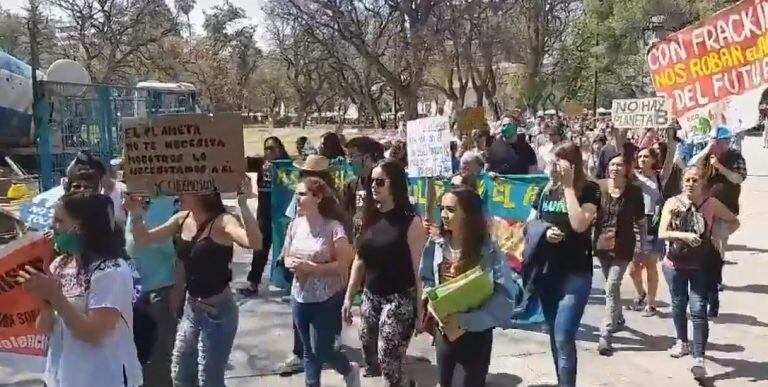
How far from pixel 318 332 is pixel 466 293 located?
45.9 inches

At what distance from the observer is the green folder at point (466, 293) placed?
4008 millimetres

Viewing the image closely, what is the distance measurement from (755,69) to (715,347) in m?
2.29

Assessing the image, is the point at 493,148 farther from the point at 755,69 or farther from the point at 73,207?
the point at 73,207

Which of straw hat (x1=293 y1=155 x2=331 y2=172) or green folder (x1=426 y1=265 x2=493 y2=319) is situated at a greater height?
straw hat (x1=293 y1=155 x2=331 y2=172)

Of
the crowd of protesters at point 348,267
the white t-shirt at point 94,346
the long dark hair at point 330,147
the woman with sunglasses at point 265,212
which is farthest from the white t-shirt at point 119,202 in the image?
the woman with sunglasses at point 265,212

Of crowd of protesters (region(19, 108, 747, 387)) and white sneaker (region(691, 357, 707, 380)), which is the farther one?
white sneaker (region(691, 357, 707, 380))

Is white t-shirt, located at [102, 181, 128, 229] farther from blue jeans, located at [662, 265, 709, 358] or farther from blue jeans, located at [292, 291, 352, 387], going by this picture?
blue jeans, located at [662, 265, 709, 358]

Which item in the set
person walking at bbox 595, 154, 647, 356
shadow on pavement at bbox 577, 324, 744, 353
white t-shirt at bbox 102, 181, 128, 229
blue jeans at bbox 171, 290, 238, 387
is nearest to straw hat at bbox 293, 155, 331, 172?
white t-shirt at bbox 102, 181, 128, 229

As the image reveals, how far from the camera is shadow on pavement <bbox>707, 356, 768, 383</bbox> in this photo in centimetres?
586

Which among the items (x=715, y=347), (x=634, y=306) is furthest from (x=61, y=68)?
(x=715, y=347)

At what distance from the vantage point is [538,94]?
50219 millimetres

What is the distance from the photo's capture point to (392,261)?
4559 millimetres

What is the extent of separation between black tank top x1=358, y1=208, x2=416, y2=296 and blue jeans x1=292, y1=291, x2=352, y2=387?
37 centimetres

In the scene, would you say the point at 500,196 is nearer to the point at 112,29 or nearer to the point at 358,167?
the point at 358,167
